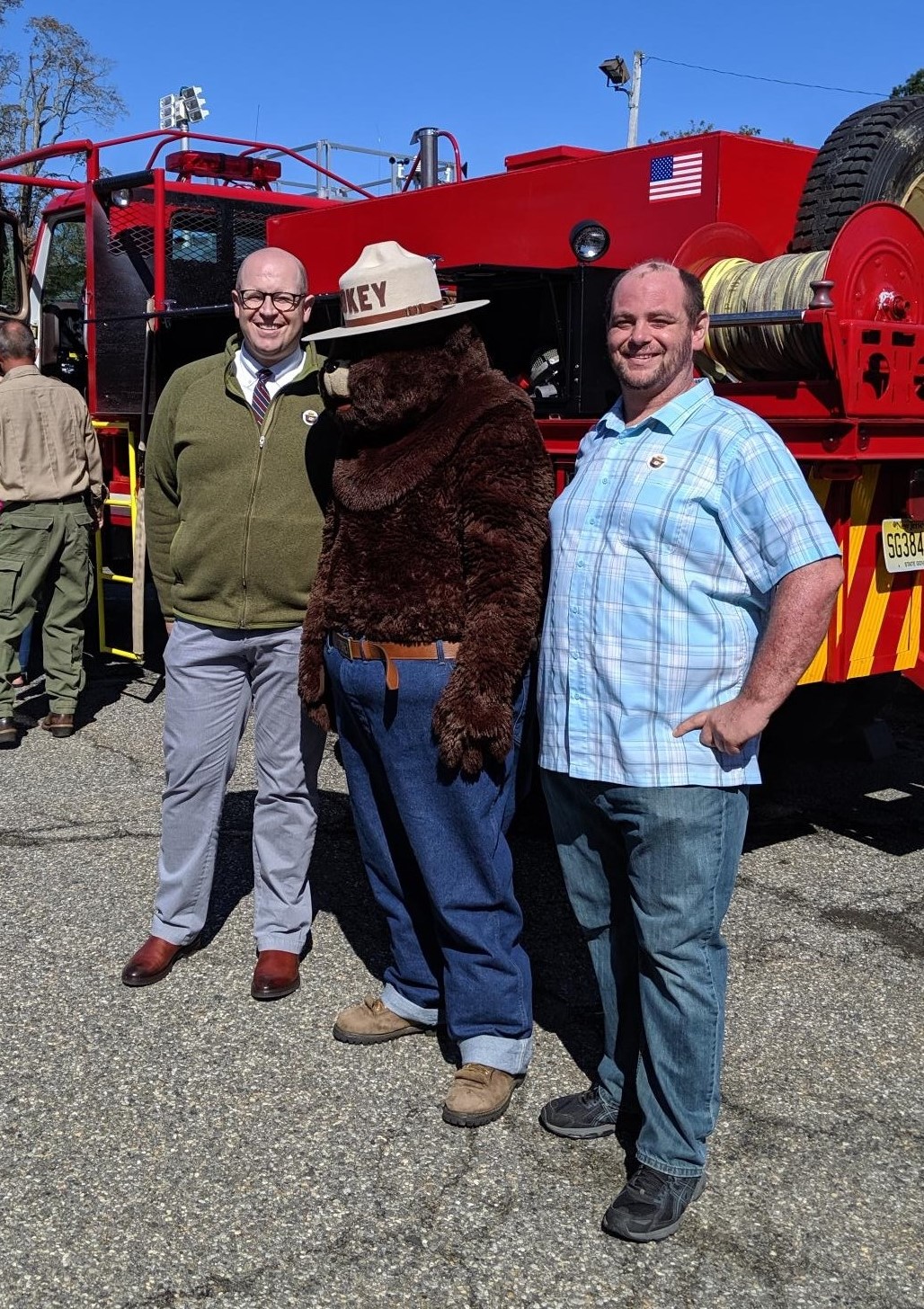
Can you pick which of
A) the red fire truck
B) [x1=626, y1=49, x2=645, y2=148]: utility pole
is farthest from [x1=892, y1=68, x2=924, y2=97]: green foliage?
the red fire truck

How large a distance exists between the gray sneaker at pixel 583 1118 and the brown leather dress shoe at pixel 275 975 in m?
0.96

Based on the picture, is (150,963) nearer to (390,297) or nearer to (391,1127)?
(391,1127)

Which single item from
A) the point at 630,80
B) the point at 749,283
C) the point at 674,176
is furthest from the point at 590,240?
the point at 630,80

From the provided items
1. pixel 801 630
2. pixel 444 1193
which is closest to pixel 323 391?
pixel 801 630

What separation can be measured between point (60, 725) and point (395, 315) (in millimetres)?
4198

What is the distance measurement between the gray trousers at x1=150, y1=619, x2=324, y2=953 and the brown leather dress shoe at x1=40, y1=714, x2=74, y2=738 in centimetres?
293

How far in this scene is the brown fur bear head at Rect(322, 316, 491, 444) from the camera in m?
2.96

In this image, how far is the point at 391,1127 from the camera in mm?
3082

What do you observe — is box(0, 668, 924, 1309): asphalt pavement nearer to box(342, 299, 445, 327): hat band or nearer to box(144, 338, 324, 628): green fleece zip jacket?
box(144, 338, 324, 628): green fleece zip jacket

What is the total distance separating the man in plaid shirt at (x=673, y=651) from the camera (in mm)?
Result: 2475

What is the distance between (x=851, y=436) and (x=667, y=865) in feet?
5.82

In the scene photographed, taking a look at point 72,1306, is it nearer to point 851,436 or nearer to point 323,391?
point 323,391

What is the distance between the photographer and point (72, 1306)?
97.0 inches

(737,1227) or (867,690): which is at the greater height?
(867,690)
